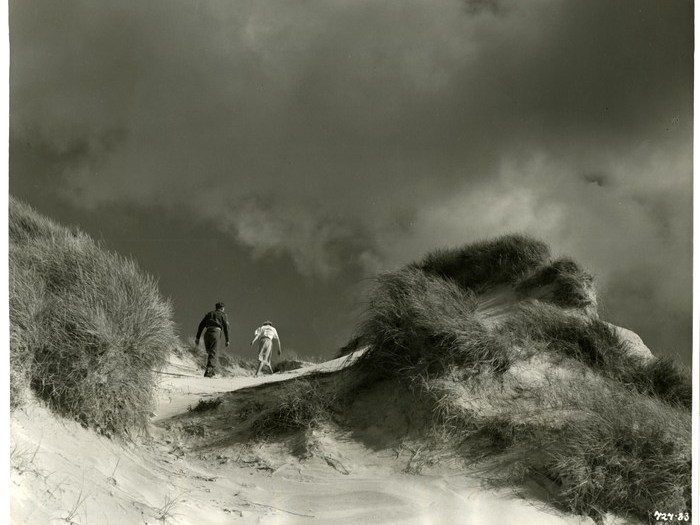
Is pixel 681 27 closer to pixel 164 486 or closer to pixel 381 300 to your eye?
pixel 381 300

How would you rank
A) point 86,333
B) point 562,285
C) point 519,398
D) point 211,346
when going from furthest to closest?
point 211,346
point 562,285
point 519,398
point 86,333

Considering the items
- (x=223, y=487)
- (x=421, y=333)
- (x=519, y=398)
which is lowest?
(x=223, y=487)

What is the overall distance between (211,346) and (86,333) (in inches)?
197

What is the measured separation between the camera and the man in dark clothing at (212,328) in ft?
37.2

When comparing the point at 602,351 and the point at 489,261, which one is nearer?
the point at 602,351

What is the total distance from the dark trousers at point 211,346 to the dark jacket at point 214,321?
0.29 ft

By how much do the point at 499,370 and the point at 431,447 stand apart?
1344 mm

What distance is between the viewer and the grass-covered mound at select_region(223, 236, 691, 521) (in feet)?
20.6

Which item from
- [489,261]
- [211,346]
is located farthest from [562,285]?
[211,346]

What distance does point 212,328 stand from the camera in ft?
37.2

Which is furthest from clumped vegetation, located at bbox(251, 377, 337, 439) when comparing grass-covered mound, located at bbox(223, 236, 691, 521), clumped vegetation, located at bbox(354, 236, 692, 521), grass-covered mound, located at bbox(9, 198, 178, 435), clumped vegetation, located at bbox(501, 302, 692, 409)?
clumped vegetation, located at bbox(501, 302, 692, 409)

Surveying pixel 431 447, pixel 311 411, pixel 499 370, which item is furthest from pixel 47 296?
pixel 499 370

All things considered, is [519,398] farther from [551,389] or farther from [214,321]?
[214,321]

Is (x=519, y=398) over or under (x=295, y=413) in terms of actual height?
over
